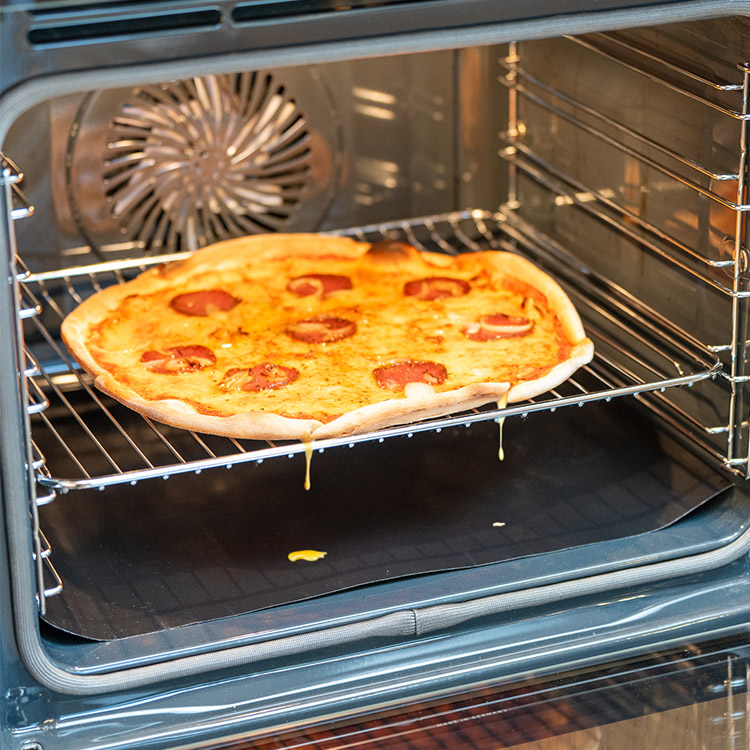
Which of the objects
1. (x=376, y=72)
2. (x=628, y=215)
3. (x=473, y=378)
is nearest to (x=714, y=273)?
(x=628, y=215)

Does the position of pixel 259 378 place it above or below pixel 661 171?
below

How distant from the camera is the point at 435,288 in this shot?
1662mm

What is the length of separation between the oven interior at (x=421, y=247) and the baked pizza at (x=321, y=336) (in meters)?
0.06

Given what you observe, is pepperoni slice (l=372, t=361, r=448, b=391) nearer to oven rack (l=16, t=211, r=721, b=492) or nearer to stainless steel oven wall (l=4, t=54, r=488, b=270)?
oven rack (l=16, t=211, r=721, b=492)

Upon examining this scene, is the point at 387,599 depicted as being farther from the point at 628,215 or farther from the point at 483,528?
the point at 628,215

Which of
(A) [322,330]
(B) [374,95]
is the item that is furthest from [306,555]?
(B) [374,95]

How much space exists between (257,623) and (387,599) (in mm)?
136

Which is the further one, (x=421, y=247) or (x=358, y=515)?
(x=421, y=247)

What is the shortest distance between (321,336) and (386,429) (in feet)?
0.98

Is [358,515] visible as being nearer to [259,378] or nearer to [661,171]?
[259,378]

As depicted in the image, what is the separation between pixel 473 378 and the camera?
4.72 ft

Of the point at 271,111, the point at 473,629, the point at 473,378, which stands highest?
the point at 271,111

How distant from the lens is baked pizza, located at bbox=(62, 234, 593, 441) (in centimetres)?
134

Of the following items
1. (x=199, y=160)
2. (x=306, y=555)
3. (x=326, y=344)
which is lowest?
(x=306, y=555)
